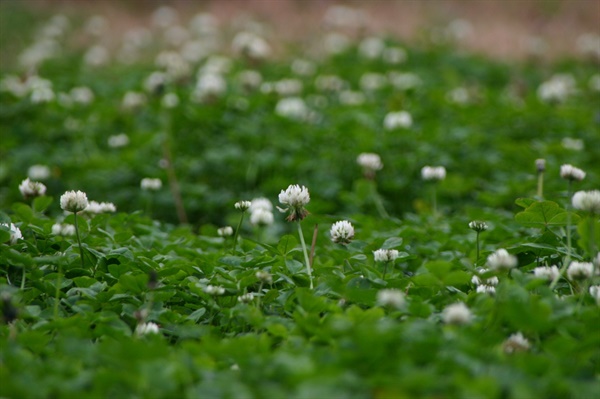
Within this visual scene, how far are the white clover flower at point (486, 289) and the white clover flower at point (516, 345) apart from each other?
0.96ft

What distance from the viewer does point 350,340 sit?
1.73 metres

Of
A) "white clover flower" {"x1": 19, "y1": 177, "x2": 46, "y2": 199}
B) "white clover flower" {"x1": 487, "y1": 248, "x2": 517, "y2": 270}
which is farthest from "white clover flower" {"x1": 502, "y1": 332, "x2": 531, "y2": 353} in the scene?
"white clover flower" {"x1": 19, "y1": 177, "x2": 46, "y2": 199}

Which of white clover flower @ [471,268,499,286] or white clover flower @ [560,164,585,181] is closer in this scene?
white clover flower @ [471,268,499,286]

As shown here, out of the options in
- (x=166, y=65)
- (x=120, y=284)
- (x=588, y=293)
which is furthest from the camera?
(x=166, y=65)

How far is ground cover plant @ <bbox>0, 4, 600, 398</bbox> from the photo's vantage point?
165cm

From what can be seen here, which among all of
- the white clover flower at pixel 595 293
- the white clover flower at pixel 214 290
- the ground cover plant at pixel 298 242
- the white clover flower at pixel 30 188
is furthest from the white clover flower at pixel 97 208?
the white clover flower at pixel 595 293

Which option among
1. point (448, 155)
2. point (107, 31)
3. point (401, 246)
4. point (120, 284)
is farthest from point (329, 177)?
point (107, 31)

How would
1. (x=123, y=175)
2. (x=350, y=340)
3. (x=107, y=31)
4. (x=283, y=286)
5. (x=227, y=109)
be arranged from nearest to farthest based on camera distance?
(x=350, y=340) → (x=283, y=286) → (x=123, y=175) → (x=227, y=109) → (x=107, y=31)

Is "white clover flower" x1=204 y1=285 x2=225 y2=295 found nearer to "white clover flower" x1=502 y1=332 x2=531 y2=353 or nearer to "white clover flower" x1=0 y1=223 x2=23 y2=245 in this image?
"white clover flower" x1=0 y1=223 x2=23 y2=245

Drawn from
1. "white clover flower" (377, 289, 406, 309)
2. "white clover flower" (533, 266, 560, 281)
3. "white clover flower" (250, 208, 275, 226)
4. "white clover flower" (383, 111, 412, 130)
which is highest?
"white clover flower" (383, 111, 412, 130)

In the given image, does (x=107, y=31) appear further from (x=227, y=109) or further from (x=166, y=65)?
(x=227, y=109)

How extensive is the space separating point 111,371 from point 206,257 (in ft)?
3.62

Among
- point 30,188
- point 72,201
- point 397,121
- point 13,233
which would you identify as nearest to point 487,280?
point 72,201

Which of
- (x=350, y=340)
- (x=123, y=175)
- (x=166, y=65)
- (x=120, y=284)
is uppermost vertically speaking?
(x=166, y=65)
